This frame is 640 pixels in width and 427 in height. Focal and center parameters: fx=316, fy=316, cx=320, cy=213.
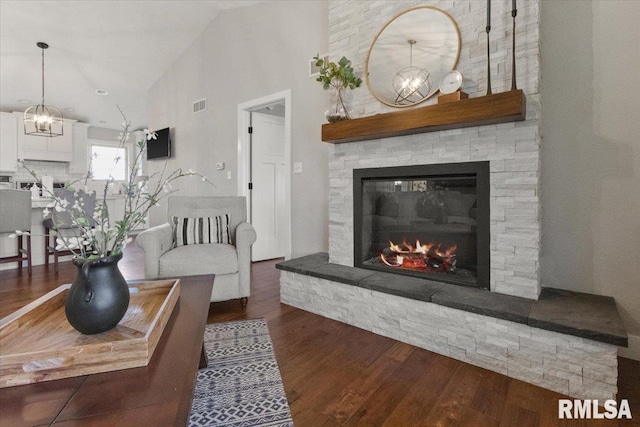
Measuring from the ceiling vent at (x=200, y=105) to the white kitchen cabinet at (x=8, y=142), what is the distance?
3.95 metres

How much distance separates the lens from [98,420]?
687 mm

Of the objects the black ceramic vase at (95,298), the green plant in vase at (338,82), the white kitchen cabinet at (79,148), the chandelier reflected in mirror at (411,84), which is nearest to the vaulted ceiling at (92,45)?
the white kitchen cabinet at (79,148)

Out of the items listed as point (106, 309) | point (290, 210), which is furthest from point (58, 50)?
point (106, 309)

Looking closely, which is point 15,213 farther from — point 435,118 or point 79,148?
point 435,118

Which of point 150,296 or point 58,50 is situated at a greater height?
point 58,50

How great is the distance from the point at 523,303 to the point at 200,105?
178 inches

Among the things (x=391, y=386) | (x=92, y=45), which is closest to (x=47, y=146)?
(x=92, y=45)

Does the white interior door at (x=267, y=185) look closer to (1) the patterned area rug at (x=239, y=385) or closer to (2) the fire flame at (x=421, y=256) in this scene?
(2) the fire flame at (x=421, y=256)

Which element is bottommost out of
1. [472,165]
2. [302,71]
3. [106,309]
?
[106,309]

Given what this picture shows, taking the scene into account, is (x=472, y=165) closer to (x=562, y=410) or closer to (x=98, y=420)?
(x=562, y=410)

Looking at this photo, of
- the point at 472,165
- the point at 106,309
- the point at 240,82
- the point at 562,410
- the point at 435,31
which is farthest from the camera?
the point at 240,82

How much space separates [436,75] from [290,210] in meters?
1.96

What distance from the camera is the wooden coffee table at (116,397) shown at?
692 millimetres

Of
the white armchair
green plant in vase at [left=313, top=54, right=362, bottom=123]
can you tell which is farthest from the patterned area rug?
green plant in vase at [left=313, top=54, right=362, bottom=123]
